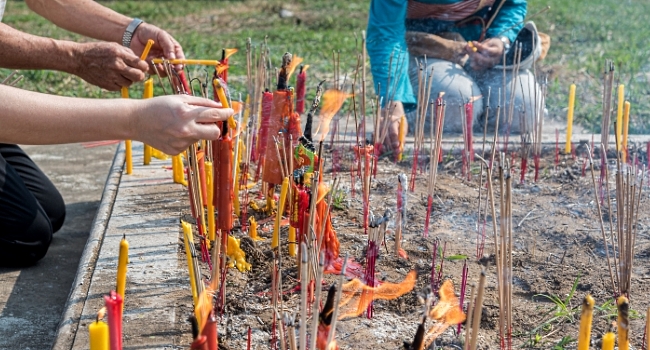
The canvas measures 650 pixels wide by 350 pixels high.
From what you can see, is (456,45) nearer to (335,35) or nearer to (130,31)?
(130,31)

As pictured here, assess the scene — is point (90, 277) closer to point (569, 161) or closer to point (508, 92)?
point (569, 161)

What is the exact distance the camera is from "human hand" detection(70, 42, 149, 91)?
10.2 ft

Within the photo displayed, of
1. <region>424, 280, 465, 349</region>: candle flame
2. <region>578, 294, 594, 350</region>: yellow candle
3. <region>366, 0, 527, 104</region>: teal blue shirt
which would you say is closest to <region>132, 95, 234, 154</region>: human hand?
<region>424, 280, 465, 349</region>: candle flame

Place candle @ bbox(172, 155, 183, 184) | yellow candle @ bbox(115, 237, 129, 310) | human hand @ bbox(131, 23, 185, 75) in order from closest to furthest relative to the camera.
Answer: yellow candle @ bbox(115, 237, 129, 310) < human hand @ bbox(131, 23, 185, 75) < candle @ bbox(172, 155, 183, 184)

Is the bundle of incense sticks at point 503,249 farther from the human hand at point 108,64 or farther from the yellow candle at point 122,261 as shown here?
the human hand at point 108,64

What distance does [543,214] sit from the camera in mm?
3506

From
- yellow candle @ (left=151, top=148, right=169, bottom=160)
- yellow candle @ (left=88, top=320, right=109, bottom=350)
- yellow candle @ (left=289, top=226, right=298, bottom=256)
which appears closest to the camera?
yellow candle @ (left=88, top=320, right=109, bottom=350)

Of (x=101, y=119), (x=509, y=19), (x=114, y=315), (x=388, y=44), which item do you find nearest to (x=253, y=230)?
(x=101, y=119)

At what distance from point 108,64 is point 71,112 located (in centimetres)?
102

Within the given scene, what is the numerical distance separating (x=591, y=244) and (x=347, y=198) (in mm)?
1100

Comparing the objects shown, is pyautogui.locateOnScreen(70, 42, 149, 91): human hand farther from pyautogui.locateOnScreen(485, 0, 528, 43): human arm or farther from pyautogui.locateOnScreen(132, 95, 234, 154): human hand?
pyautogui.locateOnScreen(485, 0, 528, 43): human arm

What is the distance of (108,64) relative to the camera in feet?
10.2

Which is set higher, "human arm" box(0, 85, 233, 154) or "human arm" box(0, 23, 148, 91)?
"human arm" box(0, 23, 148, 91)

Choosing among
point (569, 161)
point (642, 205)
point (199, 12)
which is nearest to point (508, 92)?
point (569, 161)
